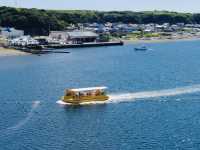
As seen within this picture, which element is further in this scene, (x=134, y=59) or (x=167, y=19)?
(x=167, y=19)

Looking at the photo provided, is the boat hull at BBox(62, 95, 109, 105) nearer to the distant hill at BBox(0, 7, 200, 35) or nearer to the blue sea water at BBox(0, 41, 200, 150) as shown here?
the blue sea water at BBox(0, 41, 200, 150)

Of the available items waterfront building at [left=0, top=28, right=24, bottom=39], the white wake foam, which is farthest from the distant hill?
the white wake foam

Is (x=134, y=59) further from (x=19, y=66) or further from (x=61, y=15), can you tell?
(x=61, y=15)

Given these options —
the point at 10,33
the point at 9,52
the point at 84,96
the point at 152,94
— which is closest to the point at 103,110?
the point at 84,96

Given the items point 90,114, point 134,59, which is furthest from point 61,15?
point 90,114

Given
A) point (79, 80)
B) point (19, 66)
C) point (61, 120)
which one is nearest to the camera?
point (61, 120)

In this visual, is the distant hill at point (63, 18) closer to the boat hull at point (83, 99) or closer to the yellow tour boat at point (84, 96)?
the yellow tour boat at point (84, 96)
